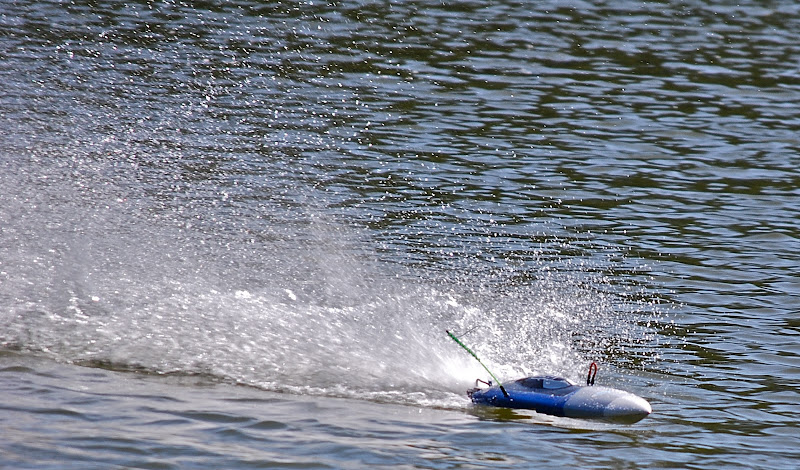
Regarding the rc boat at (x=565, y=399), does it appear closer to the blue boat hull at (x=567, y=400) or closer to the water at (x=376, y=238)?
the blue boat hull at (x=567, y=400)

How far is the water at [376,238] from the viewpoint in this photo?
10.3 meters

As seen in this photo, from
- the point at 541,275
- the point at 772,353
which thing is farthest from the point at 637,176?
the point at 772,353

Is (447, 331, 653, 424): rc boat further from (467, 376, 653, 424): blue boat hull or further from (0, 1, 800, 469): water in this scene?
(0, 1, 800, 469): water

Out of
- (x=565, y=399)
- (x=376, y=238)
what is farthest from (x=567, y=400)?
(x=376, y=238)

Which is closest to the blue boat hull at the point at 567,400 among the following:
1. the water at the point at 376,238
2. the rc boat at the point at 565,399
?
the rc boat at the point at 565,399

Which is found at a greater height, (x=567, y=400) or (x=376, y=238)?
(x=376, y=238)

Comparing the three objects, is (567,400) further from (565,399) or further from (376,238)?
(376,238)

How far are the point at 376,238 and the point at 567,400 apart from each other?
5.50 m

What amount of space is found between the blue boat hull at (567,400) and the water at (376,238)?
186mm

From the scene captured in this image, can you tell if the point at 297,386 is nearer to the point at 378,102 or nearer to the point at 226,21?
the point at 378,102

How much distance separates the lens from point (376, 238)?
1551 cm

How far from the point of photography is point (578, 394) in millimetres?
10609

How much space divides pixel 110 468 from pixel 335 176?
9.48 m

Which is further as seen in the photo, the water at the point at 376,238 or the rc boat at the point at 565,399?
the rc boat at the point at 565,399
